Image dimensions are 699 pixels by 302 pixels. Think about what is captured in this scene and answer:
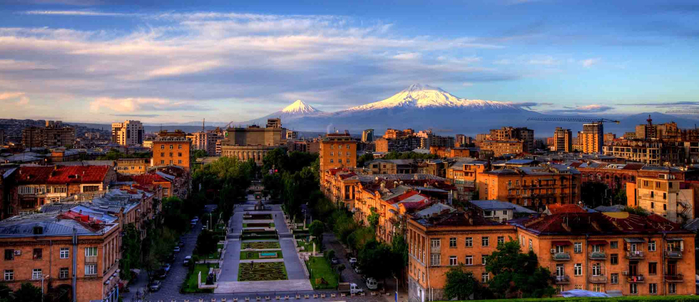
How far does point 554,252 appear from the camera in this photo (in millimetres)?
43688

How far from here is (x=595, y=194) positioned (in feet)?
321

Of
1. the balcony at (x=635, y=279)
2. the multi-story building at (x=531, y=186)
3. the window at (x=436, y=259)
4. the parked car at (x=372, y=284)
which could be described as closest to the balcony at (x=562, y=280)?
the balcony at (x=635, y=279)

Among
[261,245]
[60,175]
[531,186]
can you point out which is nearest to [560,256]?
[531,186]

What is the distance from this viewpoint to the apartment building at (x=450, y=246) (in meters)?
45.7

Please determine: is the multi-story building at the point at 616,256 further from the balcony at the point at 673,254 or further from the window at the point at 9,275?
the window at the point at 9,275

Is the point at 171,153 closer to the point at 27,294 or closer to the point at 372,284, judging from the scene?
the point at 372,284

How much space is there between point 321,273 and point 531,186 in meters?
33.6

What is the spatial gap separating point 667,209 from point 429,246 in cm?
4022

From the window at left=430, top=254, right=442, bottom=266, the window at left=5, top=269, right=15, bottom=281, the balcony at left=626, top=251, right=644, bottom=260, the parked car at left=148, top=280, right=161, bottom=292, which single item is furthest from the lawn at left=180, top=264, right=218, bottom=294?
the balcony at left=626, top=251, right=644, bottom=260

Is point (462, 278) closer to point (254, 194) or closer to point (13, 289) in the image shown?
point (13, 289)

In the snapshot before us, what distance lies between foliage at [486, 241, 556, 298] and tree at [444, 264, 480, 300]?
1.35m

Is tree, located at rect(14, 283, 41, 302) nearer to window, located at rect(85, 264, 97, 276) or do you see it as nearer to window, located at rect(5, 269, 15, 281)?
window, located at rect(5, 269, 15, 281)

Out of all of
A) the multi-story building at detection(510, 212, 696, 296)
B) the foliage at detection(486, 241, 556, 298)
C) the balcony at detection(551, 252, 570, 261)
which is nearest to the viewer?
the foliage at detection(486, 241, 556, 298)

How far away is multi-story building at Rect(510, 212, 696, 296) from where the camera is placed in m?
43.8
